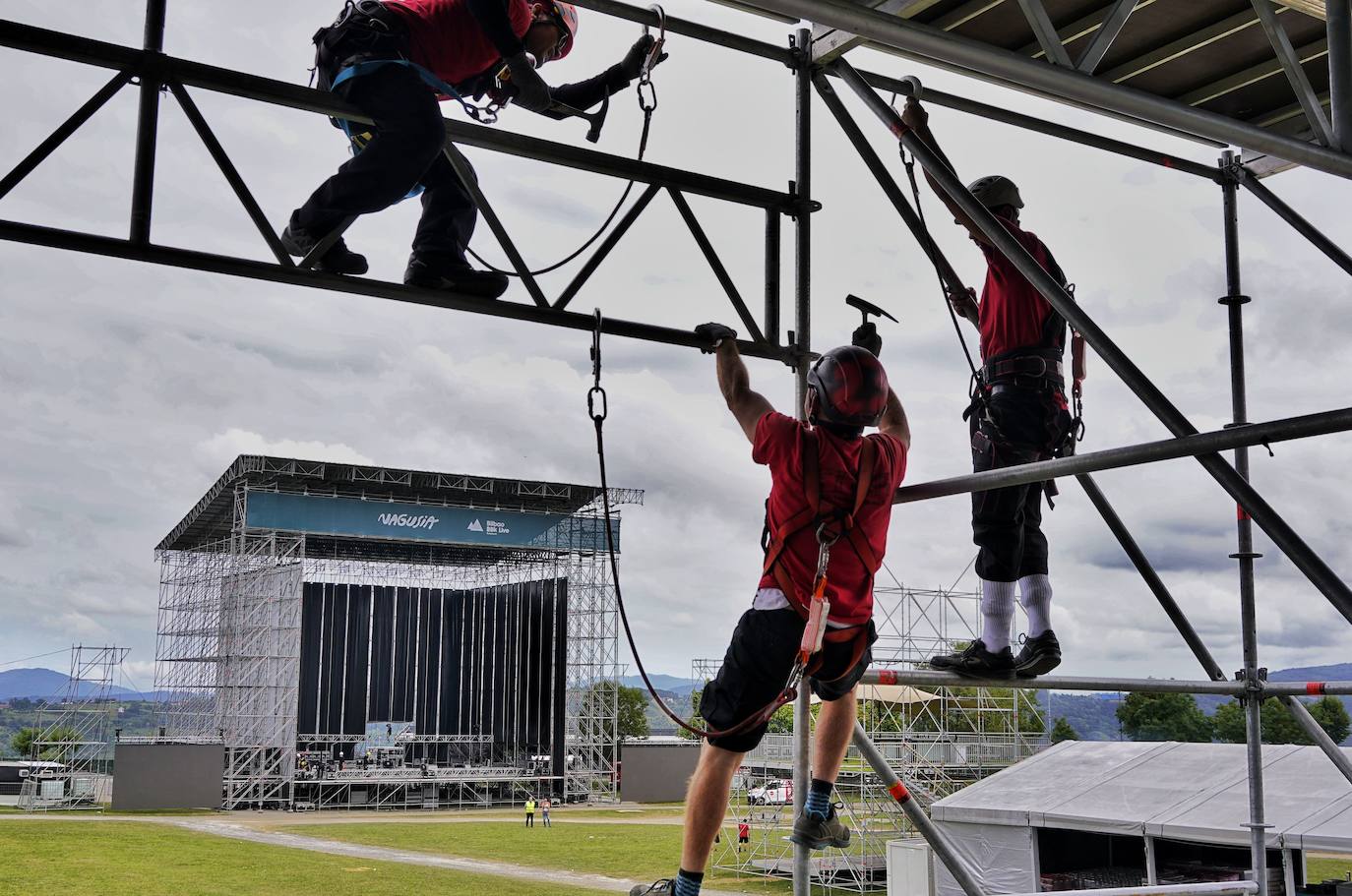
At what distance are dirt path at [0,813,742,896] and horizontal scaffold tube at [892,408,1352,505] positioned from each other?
64.8 feet

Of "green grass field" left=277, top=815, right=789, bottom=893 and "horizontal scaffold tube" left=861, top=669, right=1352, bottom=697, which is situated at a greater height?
"horizontal scaffold tube" left=861, top=669, right=1352, bottom=697

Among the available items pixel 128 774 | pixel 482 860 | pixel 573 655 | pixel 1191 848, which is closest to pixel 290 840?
pixel 482 860

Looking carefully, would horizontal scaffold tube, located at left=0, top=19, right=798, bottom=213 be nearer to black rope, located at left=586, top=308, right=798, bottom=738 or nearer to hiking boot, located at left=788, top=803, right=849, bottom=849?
black rope, located at left=586, top=308, right=798, bottom=738

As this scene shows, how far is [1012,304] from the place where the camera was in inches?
184

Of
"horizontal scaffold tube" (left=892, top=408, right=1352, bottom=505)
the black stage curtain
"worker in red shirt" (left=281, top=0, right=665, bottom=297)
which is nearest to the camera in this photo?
"horizontal scaffold tube" (left=892, top=408, right=1352, bottom=505)

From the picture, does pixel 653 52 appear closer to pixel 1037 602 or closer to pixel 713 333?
pixel 713 333

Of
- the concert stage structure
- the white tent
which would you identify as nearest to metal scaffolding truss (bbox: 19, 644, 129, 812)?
the concert stage structure

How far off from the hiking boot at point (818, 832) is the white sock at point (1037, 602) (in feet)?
3.83

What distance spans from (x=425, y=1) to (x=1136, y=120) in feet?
12.0

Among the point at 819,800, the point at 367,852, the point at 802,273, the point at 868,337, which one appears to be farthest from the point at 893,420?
the point at 367,852

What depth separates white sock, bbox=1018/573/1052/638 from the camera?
4691 millimetres

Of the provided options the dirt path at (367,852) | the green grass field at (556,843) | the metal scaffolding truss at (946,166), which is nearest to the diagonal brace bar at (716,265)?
the metal scaffolding truss at (946,166)

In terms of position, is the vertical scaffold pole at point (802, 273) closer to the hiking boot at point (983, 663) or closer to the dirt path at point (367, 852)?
the hiking boot at point (983, 663)

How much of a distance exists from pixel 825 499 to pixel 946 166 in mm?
1636
